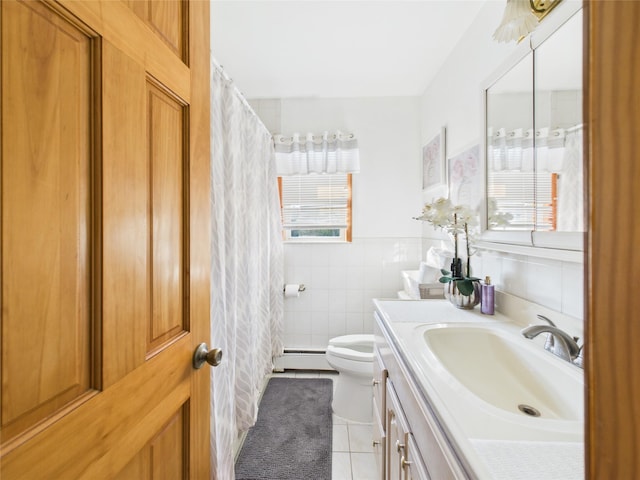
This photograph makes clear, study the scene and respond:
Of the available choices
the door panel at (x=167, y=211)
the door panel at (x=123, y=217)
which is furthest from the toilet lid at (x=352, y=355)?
the door panel at (x=123, y=217)

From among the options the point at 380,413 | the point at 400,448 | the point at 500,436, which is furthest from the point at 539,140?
the point at 380,413

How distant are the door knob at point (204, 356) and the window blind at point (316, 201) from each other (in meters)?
1.98

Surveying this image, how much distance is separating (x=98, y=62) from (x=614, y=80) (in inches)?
24.0

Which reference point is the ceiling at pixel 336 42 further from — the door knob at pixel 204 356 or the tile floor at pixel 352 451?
the tile floor at pixel 352 451

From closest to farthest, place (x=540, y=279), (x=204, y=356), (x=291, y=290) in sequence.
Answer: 1. (x=204, y=356)
2. (x=540, y=279)
3. (x=291, y=290)

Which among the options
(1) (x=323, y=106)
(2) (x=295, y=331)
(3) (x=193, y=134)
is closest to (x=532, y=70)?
(3) (x=193, y=134)

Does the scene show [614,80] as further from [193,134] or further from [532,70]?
[532,70]

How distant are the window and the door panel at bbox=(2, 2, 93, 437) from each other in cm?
227

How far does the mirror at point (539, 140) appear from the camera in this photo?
2.92ft

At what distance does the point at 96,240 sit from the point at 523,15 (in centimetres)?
134

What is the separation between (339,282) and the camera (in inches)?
104

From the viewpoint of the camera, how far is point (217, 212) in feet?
4.18

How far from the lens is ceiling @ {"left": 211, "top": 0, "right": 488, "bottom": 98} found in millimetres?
1580

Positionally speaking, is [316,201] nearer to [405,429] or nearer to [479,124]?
[479,124]
